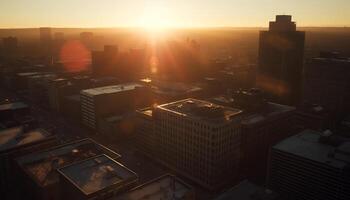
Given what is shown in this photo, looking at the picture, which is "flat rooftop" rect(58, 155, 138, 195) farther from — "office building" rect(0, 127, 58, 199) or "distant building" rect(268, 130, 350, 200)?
"distant building" rect(268, 130, 350, 200)

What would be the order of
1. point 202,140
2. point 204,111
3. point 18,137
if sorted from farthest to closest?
point 18,137
point 204,111
point 202,140

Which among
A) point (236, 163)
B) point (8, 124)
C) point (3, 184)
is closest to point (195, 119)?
point (236, 163)

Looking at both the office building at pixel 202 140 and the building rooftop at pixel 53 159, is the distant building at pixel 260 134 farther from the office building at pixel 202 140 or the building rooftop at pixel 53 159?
the building rooftop at pixel 53 159

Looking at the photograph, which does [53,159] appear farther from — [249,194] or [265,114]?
[265,114]

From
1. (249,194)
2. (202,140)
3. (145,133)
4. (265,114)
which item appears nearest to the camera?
(249,194)

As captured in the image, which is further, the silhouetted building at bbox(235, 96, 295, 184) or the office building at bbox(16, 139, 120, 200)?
the silhouetted building at bbox(235, 96, 295, 184)

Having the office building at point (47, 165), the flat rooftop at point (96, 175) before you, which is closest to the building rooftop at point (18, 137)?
the office building at point (47, 165)

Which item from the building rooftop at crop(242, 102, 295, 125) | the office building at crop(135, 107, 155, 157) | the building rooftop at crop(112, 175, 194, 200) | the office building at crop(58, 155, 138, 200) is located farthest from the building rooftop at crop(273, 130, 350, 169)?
the office building at crop(58, 155, 138, 200)

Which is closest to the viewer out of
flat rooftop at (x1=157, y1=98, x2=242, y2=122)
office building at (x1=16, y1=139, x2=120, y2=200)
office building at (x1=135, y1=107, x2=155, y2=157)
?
office building at (x1=16, y1=139, x2=120, y2=200)

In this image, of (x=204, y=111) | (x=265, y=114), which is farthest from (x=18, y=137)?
(x=265, y=114)
